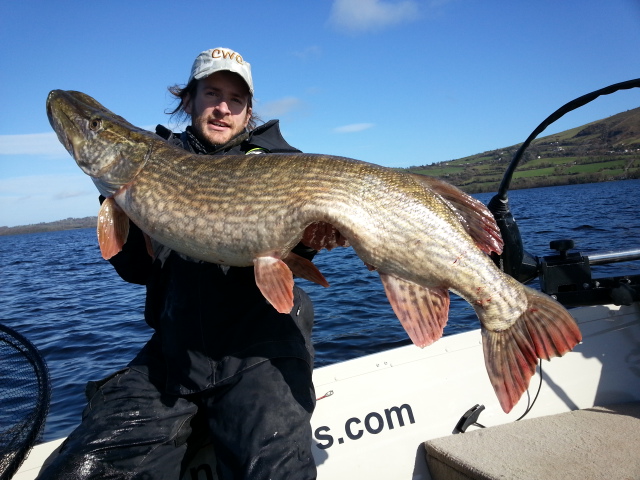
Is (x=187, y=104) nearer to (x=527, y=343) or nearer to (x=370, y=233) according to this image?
(x=370, y=233)

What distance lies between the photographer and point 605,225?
22469mm

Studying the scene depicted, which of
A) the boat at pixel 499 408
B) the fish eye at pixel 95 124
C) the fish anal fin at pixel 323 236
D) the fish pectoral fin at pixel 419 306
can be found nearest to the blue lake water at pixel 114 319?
the boat at pixel 499 408

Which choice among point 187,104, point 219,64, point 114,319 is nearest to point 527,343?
point 219,64

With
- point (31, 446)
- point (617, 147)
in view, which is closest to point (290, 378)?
point (31, 446)

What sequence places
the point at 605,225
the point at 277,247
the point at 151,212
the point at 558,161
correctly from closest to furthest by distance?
the point at 277,247 < the point at 151,212 < the point at 605,225 < the point at 558,161

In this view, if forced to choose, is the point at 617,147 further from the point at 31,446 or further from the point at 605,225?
the point at 31,446

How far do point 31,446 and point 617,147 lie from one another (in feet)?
317

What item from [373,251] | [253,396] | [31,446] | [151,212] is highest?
[151,212]

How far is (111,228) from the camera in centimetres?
258

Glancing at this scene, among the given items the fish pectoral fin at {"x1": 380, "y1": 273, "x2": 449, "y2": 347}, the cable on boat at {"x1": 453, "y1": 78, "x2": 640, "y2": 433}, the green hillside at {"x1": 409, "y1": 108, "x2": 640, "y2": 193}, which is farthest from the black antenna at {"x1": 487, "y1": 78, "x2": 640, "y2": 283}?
the green hillside at {"x1": 409, "y1": 108, "x2": 640, "y2": 193}

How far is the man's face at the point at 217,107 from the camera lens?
314 centimetres

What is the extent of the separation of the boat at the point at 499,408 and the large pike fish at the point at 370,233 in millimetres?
1024

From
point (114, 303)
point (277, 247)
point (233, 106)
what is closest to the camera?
point (277, 247)

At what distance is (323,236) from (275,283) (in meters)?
0.35
